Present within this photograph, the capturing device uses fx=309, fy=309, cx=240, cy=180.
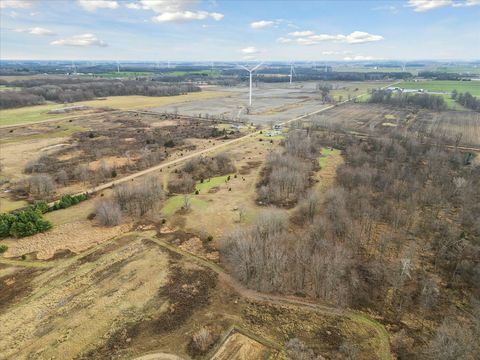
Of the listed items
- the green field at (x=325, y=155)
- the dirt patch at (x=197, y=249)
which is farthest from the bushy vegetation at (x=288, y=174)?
the dirt patch at (x=197, y=249)

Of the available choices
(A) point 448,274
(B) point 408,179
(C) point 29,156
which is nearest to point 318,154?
(B) point 408,179

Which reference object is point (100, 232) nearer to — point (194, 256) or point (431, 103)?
point (194, 256)

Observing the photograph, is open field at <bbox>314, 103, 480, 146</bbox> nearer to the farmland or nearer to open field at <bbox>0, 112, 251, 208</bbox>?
the farmland

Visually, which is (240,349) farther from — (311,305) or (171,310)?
(311,305)

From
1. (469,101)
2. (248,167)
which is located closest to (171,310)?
(248,167)

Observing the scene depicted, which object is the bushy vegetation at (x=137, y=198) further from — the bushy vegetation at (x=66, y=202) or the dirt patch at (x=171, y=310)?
the dirt patch at (x=171, y=310)

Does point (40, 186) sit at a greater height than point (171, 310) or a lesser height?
greater
